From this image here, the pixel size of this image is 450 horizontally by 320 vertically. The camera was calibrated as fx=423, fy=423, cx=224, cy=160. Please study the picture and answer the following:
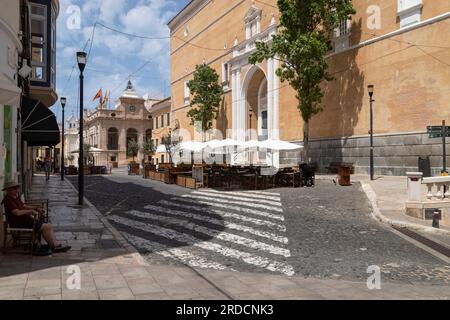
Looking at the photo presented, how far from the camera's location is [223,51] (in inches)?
1603

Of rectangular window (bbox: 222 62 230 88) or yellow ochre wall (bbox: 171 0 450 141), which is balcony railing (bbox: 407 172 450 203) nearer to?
yellow ochre wall (bbox: 171 0 450 141)

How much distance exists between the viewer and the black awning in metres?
11.6

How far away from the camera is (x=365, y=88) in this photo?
2294cm

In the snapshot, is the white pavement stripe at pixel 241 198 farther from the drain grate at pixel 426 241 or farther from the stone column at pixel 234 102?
the stone column at pixel 234 102

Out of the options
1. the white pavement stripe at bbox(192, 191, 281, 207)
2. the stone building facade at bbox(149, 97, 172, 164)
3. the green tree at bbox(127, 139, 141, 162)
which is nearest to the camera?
the white pavement stripe at bbox(192, 191, 281, 207)

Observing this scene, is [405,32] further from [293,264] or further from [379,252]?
[293,264]

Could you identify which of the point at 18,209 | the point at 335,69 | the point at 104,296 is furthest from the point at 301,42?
the point at 104,296

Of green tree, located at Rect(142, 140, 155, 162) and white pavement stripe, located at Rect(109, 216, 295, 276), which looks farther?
green tree, located at Rect(142, 140, 155, 162)

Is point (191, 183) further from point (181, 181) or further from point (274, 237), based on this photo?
point (274, 237)

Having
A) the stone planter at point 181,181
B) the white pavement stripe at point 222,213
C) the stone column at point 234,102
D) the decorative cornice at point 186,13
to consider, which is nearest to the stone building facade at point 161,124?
the decorative cornice at point 186,13

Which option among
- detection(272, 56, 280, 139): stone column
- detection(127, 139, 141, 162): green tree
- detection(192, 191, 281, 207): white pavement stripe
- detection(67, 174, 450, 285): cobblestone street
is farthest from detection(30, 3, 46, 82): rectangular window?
detection(127, 139, 141, 162): green tree

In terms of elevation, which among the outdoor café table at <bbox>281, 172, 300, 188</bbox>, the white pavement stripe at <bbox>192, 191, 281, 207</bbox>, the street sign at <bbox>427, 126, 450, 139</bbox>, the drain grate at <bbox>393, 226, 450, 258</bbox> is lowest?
the drain grate at <bbox>393, 226, 450, 258</bbox>

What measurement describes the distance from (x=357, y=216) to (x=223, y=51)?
103 ft

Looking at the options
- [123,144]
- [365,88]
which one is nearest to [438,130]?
[365,88]
